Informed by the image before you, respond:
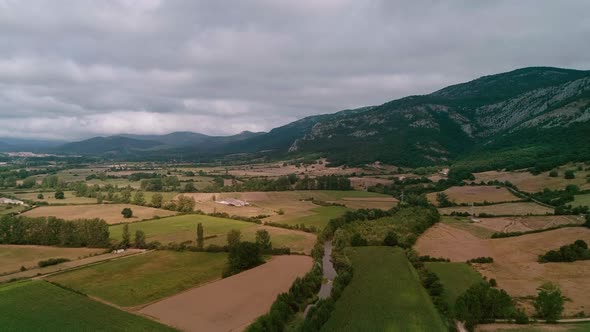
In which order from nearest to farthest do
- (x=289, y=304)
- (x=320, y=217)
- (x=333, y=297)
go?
(x=289, y=304) → (x=333, y=297) → (x=320, y=217)

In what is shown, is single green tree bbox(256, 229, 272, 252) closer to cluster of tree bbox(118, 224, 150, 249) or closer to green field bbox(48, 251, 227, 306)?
green field bbox(48, 251, 227, 306)

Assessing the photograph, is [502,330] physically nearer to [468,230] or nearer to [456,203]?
[468,230]

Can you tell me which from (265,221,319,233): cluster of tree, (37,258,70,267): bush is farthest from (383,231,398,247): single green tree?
(37,258,70,267): bush

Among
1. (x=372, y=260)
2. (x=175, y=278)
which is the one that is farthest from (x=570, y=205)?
(x=175, y=278)

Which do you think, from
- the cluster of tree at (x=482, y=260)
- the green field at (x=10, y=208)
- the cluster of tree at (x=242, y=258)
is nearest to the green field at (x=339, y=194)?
the cluster of tree at (x=482, y=260)

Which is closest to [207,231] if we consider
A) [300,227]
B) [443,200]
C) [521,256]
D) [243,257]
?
[300,227]

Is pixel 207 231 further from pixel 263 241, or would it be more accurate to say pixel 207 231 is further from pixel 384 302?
pixel 384 302
